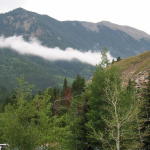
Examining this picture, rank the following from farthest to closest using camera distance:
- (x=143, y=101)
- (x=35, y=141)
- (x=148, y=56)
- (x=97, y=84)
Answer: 1. (x=148, y=56)
2. (x=97, y=84)
3. (x=143, y=101)
4. (x=35, y=141)

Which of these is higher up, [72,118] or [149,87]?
[149,87]

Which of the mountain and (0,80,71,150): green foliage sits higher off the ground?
the mountain

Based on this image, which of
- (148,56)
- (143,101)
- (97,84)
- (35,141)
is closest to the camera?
(35,141)

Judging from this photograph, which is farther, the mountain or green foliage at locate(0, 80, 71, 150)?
the mountain

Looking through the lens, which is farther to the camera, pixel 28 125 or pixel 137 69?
pixel 137 69

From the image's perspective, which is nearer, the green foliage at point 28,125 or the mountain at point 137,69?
the green foliage at point 28,125

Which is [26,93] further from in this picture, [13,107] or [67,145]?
[67,145]

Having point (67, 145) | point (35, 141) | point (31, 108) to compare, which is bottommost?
point (67, 145)

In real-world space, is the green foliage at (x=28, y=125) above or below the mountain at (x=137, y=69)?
below

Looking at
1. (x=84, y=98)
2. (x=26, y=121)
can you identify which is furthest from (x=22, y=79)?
(x=84, y=98)

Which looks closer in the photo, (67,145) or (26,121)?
(26,121)

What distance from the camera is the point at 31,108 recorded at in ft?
109

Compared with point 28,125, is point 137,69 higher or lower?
higher

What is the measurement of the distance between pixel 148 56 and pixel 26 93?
14949 cm
